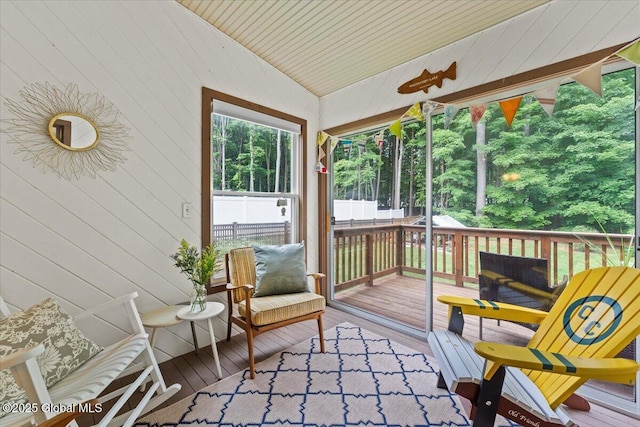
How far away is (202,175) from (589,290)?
2.83m

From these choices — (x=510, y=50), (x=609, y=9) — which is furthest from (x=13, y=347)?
(x=609, y=9)

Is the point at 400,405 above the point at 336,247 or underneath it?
underneath

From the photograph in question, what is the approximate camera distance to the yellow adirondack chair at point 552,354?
1151mm

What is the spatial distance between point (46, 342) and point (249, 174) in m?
1.94

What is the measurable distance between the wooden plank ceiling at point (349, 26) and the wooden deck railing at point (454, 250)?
163 centimetres

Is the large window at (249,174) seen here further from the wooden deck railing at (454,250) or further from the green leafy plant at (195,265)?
the wooden deck railing at (454,250)

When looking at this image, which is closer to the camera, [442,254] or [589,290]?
[589,290]

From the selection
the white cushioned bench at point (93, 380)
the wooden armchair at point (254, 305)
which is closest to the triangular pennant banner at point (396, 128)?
the wooden armchair at point (254, 305)

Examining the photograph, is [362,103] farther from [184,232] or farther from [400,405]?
[400,405]

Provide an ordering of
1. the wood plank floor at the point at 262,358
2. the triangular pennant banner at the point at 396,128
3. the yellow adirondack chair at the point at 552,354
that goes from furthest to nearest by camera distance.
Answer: the triangular pennant banner at the point at 396,128
the wood plank floor at the point at 262,358
the yellow adirondack chair at the point at 552,354


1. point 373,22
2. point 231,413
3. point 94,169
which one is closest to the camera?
point 231,413

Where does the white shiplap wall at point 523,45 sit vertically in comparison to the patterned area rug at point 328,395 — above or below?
above

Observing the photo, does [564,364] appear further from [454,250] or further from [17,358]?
[17,358]

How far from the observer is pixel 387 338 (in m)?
2.59
